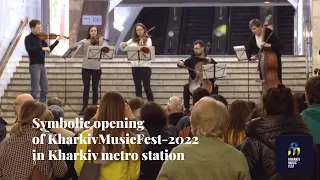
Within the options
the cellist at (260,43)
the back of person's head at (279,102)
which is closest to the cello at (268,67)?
the cellist at (260,43)

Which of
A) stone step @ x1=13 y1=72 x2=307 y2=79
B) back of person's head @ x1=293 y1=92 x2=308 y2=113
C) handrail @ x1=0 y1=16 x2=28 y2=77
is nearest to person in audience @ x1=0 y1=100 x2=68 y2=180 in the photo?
back of person's head @ x1=293 y1=92 x2=308 y2=113

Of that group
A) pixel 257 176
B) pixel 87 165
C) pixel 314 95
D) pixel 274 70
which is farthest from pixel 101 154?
pixel 274 70

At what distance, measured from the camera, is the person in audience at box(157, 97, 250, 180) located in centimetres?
371

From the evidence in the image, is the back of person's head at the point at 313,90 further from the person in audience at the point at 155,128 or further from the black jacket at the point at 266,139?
the person in audience at the point at 155,128

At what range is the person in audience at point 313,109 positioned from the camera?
479 centimetres

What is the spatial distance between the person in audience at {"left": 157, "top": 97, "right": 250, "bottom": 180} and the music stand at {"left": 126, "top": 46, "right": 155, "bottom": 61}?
8033 mm

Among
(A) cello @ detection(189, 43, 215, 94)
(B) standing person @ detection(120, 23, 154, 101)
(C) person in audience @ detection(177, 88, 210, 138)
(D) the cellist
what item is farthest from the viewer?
(B) standing person @ detection(120, 23, 154, 101)

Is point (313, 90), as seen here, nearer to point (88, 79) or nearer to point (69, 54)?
point (69, 54)

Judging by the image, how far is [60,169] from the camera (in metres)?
4.88

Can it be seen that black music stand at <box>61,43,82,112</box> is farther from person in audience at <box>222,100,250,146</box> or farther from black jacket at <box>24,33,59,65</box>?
person in audience at <box>222,100,250,146</box>

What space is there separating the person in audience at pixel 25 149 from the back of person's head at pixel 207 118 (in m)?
1.47

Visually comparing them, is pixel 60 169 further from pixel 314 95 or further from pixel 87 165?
pixel 314 95

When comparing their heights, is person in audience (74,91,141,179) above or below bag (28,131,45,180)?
above

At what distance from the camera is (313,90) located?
4.87 metres
